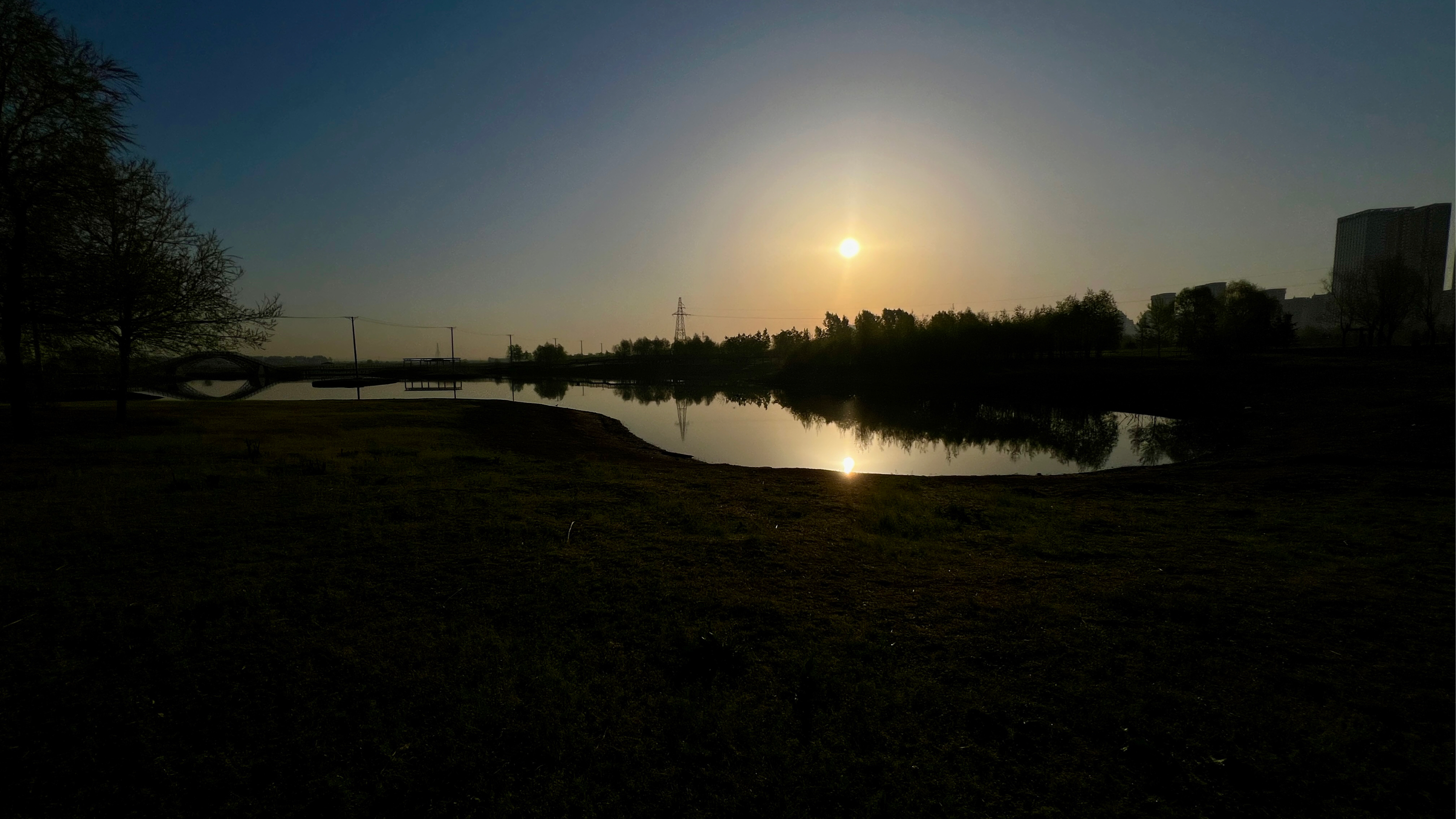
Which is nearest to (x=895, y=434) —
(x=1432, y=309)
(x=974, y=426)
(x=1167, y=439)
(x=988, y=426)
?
(x=974, y=426)

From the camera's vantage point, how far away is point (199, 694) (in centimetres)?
488

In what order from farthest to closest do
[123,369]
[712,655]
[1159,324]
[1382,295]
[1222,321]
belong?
[1159,324] < [1222,321] < [1382,295] < [123,369] < [712,655]

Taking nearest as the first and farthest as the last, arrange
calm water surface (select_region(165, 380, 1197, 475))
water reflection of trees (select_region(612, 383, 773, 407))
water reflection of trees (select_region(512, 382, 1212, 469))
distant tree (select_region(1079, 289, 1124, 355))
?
calm water surface (select_region(165, 380, 1197, 475)), water reflection of trees (select_region(512, 382, 1212, 469)), water reflection of trees (select_region(612, 383, 773, 407)), distant tree (select_region(1079, 289, 1124, 355))

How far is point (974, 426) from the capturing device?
37969 millimetres

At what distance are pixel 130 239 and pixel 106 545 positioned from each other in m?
18.7

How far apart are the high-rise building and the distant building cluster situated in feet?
0.30

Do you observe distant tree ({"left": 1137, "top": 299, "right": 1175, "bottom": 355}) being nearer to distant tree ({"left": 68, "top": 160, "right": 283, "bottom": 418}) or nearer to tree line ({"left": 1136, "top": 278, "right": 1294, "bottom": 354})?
tree line ({"left": 1136, "top": 278, "right": 1294, "bottom": 354})

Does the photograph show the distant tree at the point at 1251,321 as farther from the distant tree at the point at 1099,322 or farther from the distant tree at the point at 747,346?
the distant tree at the point at 747,346

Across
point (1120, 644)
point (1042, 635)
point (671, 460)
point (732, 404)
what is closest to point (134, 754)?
point (1042, 635)

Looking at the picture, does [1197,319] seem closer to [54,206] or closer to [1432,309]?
[1432,309]

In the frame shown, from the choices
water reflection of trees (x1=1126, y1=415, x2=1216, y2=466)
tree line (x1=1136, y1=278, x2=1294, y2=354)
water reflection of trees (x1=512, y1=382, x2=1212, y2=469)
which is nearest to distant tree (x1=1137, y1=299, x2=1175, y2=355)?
tree line (x1=1136, y1=278, x2=1294, y2=354)

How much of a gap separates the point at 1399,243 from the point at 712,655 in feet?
459

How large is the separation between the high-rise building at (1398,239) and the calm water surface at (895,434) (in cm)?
5322

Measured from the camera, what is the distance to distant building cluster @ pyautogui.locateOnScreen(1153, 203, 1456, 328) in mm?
69125
